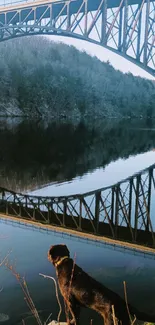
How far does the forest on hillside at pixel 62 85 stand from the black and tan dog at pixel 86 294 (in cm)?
7304

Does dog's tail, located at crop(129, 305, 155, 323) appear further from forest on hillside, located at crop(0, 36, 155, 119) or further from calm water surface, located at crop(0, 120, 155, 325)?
forest on hillside, located at crop(0, 36, 155, 119)

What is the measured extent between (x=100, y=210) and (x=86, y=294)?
357 inches

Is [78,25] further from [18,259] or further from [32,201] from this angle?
[18,259]

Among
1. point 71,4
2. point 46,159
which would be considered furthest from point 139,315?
point 71,4

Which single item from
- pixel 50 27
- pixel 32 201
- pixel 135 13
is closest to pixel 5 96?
pixel 50 27

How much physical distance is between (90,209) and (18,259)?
5194mm

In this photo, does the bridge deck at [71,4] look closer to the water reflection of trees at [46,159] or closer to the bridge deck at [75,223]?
the water reflection of trees at [46,159]

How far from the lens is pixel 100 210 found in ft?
41.4

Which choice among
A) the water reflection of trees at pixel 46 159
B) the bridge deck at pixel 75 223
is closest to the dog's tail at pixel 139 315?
the bridge deck at pixel 75 223

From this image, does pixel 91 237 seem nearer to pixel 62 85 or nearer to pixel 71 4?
pixel 71 4

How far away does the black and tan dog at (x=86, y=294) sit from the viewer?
141 inches

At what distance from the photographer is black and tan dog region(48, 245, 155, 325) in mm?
3576

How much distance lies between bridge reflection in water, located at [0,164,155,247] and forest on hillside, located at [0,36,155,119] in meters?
62.5

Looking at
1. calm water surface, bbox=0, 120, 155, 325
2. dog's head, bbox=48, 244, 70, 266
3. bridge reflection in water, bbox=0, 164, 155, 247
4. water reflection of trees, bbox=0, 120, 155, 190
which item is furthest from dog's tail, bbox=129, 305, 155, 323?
water reflection of trees, bbox=0, 120, 155, 190
